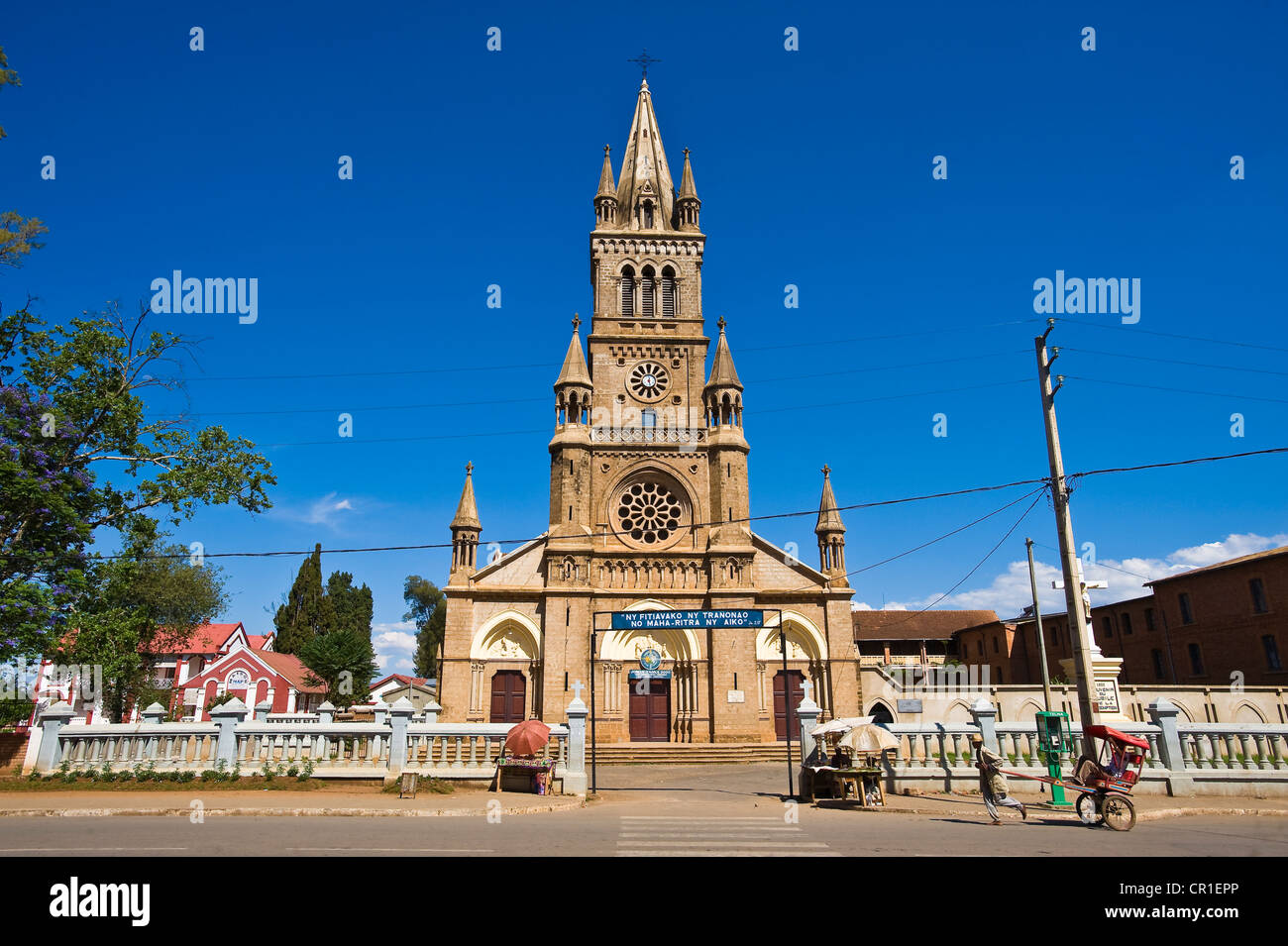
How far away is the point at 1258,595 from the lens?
37906 mm

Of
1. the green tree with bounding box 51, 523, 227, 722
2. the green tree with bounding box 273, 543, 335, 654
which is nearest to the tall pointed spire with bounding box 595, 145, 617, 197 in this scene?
the green tree with bounding box 51, 523, 227, 722

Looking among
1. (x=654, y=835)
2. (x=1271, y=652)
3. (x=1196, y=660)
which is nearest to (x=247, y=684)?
(x=654, y=835)

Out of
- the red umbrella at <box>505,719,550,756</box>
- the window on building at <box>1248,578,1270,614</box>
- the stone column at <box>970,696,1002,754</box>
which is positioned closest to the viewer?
the red umbrella at <box>505,719,550,756</box>

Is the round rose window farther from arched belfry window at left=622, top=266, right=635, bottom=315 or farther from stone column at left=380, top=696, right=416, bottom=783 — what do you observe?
stone column at left=380, top=696, right=416, bottom=783

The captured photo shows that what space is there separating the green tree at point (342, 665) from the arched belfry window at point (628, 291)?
91.4 ft

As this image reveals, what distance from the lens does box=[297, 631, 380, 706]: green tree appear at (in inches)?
1795

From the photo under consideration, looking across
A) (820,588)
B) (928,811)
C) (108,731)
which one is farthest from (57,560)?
(820,588)

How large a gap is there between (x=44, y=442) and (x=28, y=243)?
5693mm

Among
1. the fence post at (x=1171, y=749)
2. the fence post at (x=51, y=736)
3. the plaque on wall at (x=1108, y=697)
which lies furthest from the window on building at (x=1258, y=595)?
the fence post at (x=51, y=736)

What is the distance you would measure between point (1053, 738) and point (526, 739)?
38.2ft

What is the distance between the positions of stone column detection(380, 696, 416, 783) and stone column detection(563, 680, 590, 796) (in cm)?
362

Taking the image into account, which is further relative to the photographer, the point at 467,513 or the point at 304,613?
the point at 304,613

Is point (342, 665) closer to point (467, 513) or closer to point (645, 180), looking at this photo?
point (467, 513)

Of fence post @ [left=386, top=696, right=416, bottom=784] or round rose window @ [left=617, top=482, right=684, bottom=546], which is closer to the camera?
fence post @ [left=386, top=696, right=416, bottom=784]
